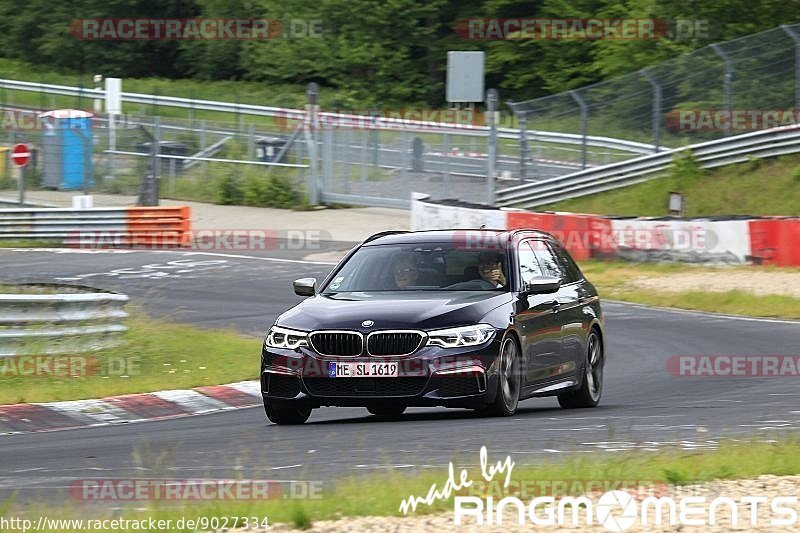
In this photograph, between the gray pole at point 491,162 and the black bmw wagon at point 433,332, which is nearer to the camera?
the black bmw wagon at point 433,332

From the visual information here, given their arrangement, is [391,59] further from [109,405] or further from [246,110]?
[109,405]

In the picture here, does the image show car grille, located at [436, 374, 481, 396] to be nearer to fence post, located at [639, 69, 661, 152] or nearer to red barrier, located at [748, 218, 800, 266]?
red barrier, located at [748, 218, 800, 266]

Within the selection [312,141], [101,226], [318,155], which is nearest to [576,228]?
[101,226]

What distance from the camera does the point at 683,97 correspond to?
111ft

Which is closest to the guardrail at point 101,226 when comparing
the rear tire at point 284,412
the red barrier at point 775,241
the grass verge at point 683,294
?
the grass verge at point 683,294

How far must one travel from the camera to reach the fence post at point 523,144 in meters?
36.2

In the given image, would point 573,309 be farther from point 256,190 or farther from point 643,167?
point 256,190

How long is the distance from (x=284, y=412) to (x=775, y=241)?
15555 mm

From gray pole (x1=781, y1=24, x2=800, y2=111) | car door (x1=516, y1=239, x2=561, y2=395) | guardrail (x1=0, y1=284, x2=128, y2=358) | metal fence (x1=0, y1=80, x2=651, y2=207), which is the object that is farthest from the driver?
metal fence (x1=0, y1=80, x2=651, y2=207)

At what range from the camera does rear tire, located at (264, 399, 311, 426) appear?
455 inches

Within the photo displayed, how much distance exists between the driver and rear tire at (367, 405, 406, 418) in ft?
3.07

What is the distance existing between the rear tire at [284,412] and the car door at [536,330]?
1670 millimetres

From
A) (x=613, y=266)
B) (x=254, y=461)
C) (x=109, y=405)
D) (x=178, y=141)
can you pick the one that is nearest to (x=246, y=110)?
(x=178, y=141)

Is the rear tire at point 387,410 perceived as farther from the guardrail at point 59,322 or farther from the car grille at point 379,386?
the guardrail at point 59,322
